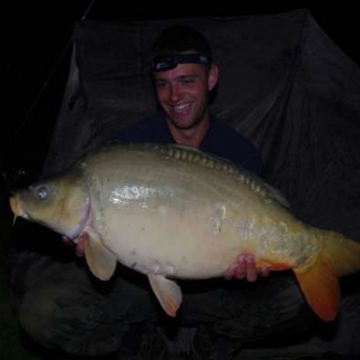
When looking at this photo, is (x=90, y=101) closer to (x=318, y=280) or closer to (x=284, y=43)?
(x=284, y=43)

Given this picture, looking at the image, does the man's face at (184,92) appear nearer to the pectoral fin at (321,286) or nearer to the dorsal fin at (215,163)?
the dorsal fin at (215,163)

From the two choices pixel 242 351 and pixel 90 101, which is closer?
pixel 242 351

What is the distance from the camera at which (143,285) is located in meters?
2.47

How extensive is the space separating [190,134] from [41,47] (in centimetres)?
767

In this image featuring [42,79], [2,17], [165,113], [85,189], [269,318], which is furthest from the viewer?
[2,17]

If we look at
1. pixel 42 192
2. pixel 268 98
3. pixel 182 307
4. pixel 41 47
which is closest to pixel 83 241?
pixel 42 192

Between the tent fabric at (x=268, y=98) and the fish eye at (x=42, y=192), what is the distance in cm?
109

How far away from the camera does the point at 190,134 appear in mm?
2592

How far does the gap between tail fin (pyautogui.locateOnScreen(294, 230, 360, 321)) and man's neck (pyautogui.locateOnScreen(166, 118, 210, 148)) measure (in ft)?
2.71

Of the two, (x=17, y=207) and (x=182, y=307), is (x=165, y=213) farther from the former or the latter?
(x=182, y=307)

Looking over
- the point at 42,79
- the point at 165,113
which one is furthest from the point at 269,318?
the point at 42,79

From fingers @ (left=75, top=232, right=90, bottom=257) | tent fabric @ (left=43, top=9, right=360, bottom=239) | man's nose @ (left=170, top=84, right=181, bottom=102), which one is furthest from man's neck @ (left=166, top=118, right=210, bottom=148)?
fingers @ (left=75, top=232, right=90, bottom=257)

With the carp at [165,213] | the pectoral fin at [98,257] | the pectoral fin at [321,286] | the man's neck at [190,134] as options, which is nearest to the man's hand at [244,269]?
the carp at [165,213]

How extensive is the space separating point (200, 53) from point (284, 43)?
70 centimetres
